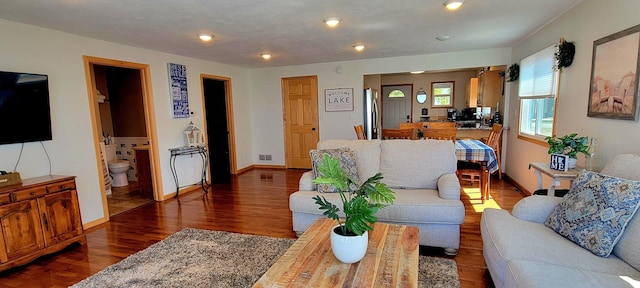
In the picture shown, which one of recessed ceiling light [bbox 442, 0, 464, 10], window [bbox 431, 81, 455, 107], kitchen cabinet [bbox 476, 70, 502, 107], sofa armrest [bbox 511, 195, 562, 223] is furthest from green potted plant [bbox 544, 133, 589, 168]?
window [bbox 431, 81, 455, 107]

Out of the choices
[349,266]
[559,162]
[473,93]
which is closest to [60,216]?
[349,266]

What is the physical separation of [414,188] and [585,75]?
73.5 inches

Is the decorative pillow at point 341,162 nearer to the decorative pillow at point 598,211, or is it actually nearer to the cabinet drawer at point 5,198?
the decorative pillow at point 598,211

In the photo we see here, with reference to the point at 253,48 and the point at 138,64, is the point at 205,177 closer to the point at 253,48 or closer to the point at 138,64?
the point at 138,64

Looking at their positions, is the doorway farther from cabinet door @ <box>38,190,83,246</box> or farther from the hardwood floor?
cabinet door @ <box>38,190,83,246</box>

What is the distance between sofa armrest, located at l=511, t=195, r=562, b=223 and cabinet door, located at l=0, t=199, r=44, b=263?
3.91 meters

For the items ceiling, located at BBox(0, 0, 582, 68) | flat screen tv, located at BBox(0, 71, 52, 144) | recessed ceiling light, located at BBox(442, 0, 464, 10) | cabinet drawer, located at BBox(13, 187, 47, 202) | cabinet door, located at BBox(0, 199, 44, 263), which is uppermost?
ceiling, located at BBox(0, 0, 582, 68)

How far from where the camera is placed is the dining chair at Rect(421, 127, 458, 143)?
12.9ft

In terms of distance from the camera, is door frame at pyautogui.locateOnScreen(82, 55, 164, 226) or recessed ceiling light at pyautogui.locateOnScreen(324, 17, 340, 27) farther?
door frame at pyautogui.locateOnScreen(82, 55, 164, 226)

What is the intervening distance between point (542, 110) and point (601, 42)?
1.48 m

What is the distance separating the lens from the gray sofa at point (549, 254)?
1356mm

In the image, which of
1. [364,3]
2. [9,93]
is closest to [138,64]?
[9,93]

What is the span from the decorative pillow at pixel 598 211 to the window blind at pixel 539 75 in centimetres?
202

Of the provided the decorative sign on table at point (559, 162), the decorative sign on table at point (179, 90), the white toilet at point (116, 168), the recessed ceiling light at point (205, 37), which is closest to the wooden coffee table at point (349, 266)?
the decorative sign on table at point (559, 162)
